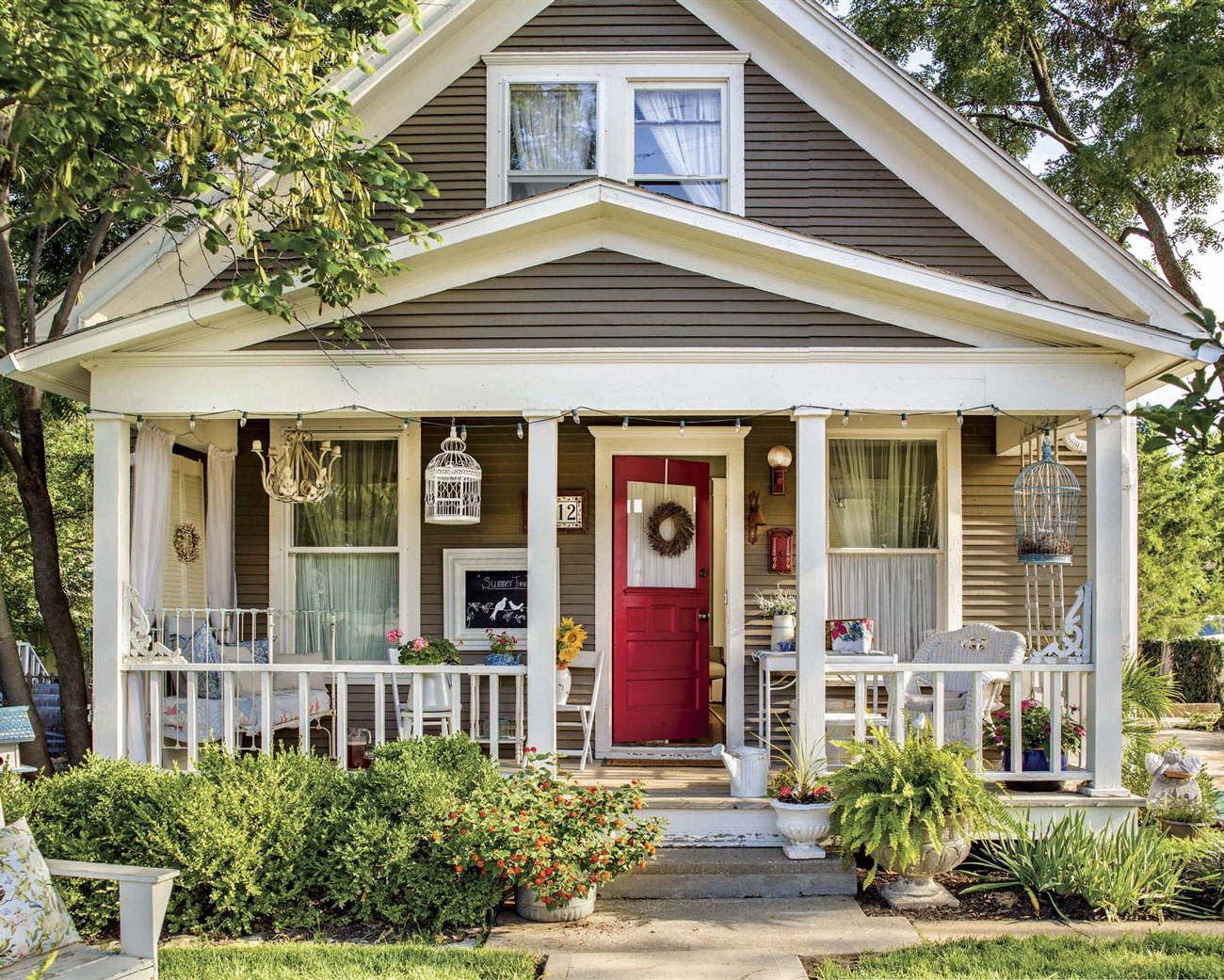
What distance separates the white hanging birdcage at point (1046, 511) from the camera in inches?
283

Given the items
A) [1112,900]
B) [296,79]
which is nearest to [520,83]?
[296,79]

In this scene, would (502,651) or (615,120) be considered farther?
(615,120)

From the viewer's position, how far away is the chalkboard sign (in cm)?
854

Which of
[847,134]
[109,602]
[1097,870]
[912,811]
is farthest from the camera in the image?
[847,134]

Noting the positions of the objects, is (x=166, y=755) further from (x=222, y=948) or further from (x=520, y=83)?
(x=520, y=83)

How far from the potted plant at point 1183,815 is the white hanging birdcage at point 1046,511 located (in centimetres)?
169

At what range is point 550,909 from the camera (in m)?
5.71

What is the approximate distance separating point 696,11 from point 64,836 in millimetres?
6731

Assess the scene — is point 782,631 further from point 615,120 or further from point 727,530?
point 615,120

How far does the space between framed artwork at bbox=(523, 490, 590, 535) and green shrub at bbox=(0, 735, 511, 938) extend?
290 cm

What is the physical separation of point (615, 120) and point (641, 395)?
262 centimetres

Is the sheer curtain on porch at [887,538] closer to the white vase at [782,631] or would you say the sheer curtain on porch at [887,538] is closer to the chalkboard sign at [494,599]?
the white vase at [782,631]

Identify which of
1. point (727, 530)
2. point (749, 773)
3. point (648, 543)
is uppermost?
point (727, 530)

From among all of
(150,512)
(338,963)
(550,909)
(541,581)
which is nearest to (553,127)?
(541,581)
